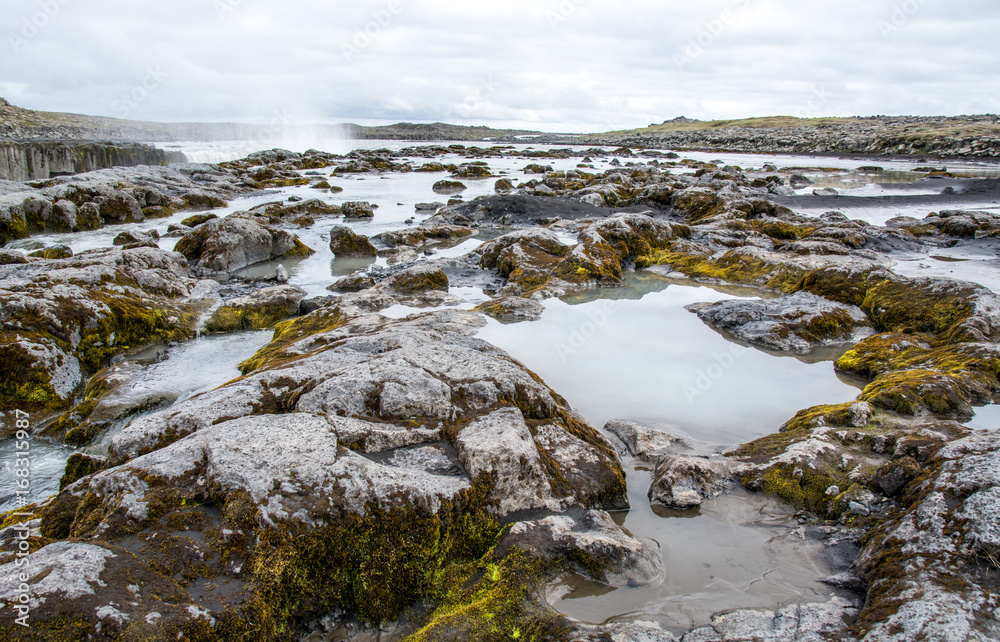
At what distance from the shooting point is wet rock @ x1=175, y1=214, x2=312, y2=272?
13906 mm

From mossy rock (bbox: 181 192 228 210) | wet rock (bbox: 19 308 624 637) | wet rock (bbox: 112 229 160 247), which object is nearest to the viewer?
wet rock (bbox: 19 308 624 637)

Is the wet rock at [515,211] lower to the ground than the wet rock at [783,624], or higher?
higher

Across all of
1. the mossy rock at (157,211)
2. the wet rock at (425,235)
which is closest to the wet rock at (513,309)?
the wet rock at (425,235)

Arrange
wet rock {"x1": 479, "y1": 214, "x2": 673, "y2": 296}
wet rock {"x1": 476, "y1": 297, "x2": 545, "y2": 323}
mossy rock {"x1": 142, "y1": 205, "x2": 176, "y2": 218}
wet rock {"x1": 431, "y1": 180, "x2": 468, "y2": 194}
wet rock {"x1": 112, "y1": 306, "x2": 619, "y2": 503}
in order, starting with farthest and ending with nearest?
wet rock {"x1": 431, "y1": 180, "x2": 468, "y2": 194}
mossy rock {"x1": 142, "y1": 205, "x2": 176, "y2": 218}
wet rock {"x1": 479, "y1": 214, "x2": 673, "y2": 296}
wet rock {"x1": 476, "y1": 297, "x2": 545, "y2": 323}
wet rock {"x1": 112, "y1": 306, "x2": 619, "y2": 503}

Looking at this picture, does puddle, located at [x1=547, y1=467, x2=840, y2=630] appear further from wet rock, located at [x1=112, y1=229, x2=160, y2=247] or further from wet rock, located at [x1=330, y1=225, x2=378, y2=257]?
wet rock, located at [x1=112, y1=229, x2=160, y2=247]

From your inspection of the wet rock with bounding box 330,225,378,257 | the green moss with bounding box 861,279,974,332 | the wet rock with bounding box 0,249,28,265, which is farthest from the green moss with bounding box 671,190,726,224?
the wet rock with bounding box 0,249,28,265

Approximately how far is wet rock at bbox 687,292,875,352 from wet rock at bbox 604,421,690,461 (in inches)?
155

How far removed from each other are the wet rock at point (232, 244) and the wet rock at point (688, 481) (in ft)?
42.6

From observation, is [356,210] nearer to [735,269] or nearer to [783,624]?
[735,269]

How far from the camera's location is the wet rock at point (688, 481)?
459 cm

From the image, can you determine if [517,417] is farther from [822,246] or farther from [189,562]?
[822,246]

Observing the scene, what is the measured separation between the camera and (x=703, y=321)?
9828mm

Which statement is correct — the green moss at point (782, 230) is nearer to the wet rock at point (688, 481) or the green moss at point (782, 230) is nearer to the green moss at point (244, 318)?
the wet rock at point (688, 481)

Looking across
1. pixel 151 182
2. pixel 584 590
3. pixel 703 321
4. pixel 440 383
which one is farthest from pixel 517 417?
pixel 151 182
